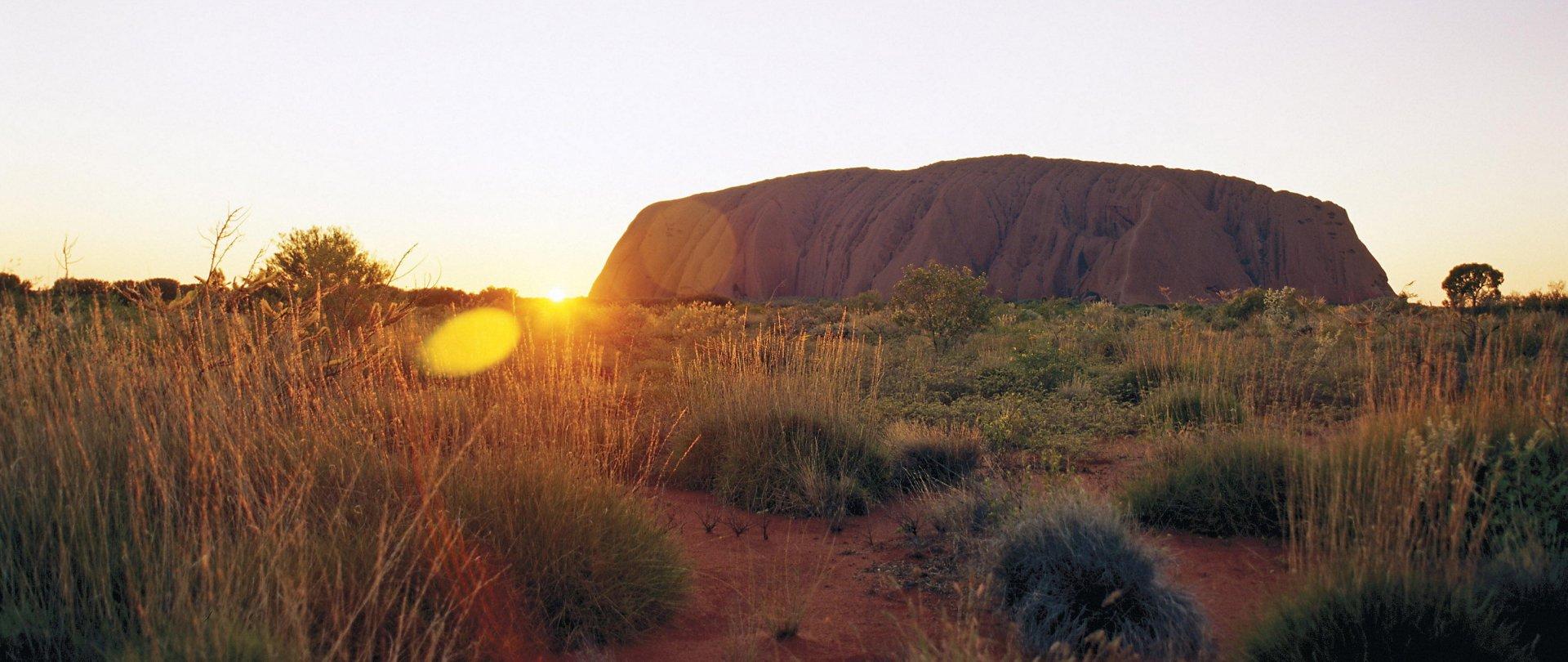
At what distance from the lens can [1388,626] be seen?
9.33ft

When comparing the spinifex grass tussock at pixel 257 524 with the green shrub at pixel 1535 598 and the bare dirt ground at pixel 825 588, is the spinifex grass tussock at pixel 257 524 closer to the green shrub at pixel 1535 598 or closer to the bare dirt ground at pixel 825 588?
the bare dirt ground at pixel 825 588

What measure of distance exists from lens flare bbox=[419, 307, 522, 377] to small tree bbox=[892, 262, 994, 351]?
7.37m

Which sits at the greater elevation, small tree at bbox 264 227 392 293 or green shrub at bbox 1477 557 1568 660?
small tree at bbox 264 227 392 293

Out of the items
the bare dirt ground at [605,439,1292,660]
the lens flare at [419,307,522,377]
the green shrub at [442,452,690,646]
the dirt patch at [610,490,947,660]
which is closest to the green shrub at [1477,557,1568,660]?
the bare dirt ground at [605,439,1292,660]

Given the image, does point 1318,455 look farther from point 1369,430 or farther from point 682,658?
point 682,658

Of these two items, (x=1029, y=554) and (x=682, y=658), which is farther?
(x=1029, y=554)

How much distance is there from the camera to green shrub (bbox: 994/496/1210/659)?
11.1 ft

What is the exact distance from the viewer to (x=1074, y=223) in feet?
200

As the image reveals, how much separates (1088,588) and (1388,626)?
3.52 ft

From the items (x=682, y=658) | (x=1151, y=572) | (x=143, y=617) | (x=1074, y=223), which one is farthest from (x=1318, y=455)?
(x=1074, y=223)

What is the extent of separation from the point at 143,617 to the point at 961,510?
388 cm

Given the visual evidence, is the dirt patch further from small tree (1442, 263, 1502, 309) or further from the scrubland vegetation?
small tree (1442, 263, 1502, 309)

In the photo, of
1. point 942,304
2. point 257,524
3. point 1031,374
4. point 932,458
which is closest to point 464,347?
point 932,458

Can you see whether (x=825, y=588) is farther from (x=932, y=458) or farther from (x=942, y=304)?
(x=942, y=304)
